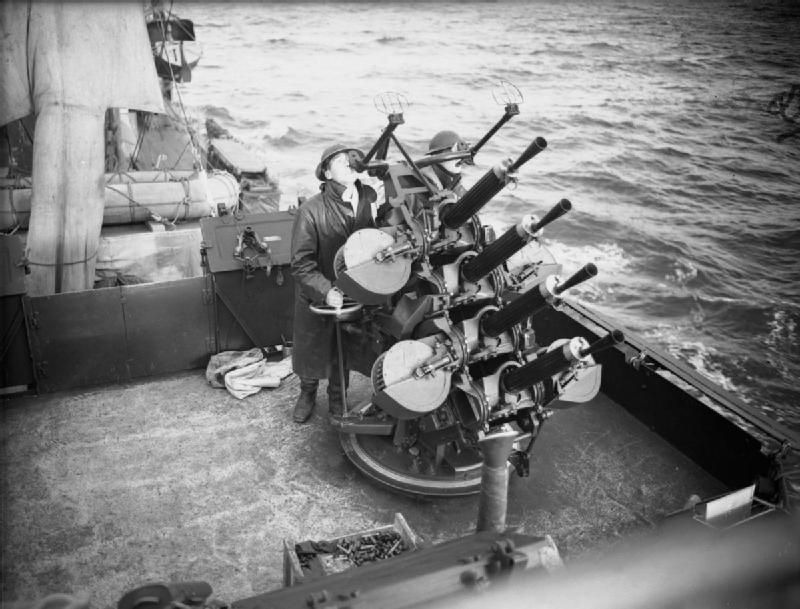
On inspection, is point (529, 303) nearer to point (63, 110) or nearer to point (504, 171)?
point (504, 171)

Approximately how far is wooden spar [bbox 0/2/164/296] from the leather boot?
9.11 feet

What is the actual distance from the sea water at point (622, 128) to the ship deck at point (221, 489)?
7.18ft

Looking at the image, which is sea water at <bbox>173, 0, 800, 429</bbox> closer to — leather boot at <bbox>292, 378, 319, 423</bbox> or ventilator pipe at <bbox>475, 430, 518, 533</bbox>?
leather boot at <bbox>292, 378, 319, 423</bbox>

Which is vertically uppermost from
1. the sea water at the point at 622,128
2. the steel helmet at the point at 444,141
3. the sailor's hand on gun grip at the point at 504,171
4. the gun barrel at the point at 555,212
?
the sailor's hand on gun grip at the point at 504,171

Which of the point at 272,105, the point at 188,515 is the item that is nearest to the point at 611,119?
the point at 272,105

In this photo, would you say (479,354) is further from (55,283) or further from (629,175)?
(629,175)

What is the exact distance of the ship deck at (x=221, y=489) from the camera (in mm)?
4402

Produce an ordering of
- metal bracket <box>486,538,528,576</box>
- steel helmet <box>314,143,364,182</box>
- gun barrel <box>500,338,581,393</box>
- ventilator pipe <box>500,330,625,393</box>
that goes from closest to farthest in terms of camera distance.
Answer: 1. metal bracket <box>486,538,528,576</box>
2. ventilator pipe <box>500,330,625,393</box>
3. gun barrel <box>500,338,581,393</box>
4. steel helmet <box>314,143,364,182</box>

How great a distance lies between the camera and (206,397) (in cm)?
608

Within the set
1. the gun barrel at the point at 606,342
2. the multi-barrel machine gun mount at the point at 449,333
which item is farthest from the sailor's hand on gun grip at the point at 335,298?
the gun barrel at the point at 606,342

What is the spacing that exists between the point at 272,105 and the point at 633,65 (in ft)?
52.2

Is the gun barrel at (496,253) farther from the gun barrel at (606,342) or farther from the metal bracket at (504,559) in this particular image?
the metal bracket at (504,559)

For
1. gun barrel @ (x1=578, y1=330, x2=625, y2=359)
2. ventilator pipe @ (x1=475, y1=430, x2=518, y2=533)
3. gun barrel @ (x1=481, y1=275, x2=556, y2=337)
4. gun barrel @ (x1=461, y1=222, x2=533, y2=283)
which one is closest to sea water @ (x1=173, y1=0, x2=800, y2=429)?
gun barrel @ (x1=461, y1=222, x2=533, y2=283)

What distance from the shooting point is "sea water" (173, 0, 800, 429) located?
47.4ft
